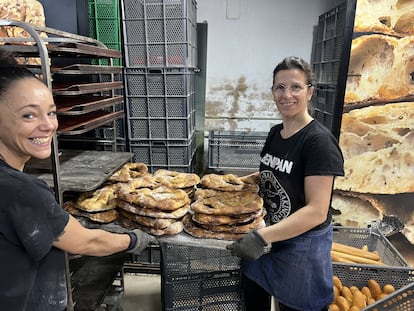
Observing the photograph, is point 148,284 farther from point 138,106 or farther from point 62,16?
point 62,16

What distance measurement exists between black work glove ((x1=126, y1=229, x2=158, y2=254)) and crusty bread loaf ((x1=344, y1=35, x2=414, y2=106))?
1.96 metres

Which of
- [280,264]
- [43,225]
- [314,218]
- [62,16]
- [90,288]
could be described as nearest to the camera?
[43,225]

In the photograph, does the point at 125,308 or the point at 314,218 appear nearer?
the point at 314,218

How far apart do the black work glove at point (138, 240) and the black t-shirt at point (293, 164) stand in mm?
673

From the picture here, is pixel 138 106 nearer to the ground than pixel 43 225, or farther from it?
farther from it

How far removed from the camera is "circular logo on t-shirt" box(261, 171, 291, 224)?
1.57 metres

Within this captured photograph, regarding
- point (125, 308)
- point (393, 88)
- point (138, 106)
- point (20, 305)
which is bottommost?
point (125, 308)

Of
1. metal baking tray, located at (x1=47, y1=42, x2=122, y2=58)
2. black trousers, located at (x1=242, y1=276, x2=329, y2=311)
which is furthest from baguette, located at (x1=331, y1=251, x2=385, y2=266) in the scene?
metal baking tray, located at (x1=47, y1=42, x2=122, y2=58)

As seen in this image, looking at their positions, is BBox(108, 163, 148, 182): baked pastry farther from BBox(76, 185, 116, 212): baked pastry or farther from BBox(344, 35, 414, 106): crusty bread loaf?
BBox(344, 35, 414, 106): crusty bread loaf

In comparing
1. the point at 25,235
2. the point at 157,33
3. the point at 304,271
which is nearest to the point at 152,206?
the point at 25,235

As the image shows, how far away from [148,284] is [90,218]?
136 centimetres

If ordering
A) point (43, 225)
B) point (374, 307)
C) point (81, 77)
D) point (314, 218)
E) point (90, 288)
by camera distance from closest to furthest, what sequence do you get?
1. point (43, 225)
2. point (314, 218)
3. point (374, 307)
4. point (90, 288)
5. point (81, 77)

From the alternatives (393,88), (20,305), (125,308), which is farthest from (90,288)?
(393,88)

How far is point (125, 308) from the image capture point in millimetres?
2449
